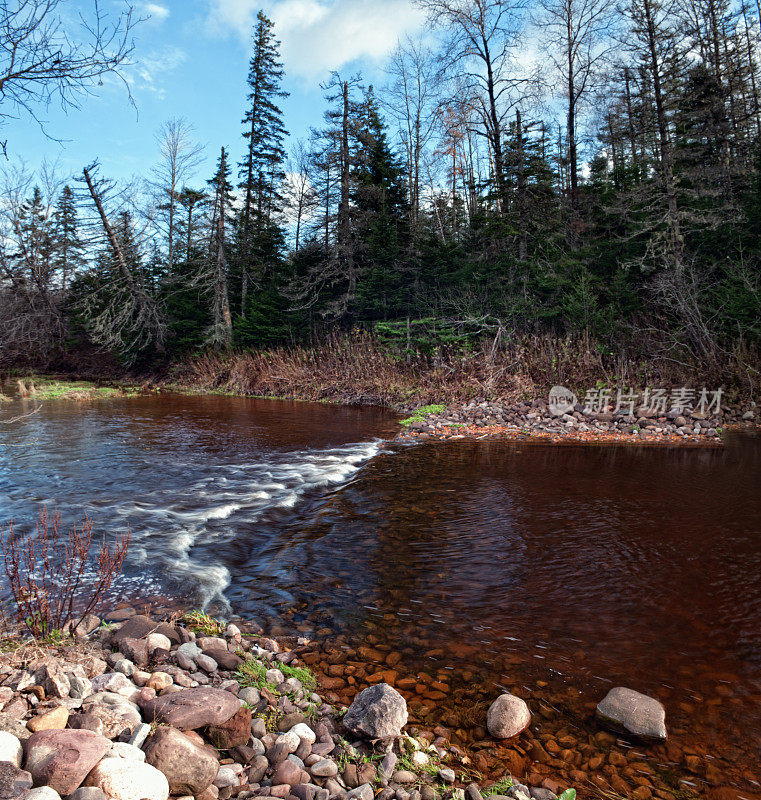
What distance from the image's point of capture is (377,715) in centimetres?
239

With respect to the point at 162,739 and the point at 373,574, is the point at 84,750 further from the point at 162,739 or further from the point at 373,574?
the point at 373,574

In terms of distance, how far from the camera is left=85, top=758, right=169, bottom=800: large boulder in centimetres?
171

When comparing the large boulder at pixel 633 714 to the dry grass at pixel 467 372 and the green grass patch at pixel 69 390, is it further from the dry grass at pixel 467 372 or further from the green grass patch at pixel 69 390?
the green grass patch at pixel 69 390

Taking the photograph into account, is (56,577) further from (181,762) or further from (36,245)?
(36,245)

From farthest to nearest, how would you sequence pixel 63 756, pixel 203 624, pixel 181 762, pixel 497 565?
pixel 497 565, pixel 203 624, pixel 181 762, pixel 63 756

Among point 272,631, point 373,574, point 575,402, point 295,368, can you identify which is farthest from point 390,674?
→ point 295,368

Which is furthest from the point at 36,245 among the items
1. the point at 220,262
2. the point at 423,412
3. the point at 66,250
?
the point at 423,412

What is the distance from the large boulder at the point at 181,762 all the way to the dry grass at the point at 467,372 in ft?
38.5

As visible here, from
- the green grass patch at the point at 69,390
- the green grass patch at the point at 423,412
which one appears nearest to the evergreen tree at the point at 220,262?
the green grass patch at the point at 69,390

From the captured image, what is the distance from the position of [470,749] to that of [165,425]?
1180 centimetres

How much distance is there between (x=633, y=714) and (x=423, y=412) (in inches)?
415

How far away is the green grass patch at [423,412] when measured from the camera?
12.3m

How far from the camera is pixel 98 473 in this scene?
758 cm

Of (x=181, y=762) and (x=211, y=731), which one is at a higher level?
(x=181, y=762)
